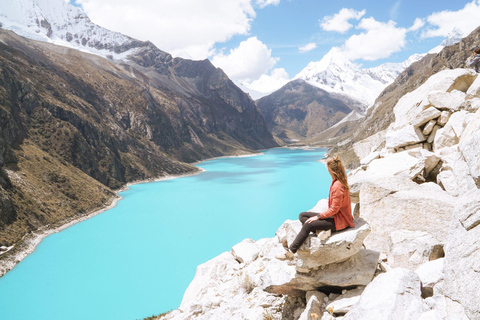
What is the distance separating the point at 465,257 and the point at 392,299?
161 centimetres

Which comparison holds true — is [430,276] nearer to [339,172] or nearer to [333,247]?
[333,247]

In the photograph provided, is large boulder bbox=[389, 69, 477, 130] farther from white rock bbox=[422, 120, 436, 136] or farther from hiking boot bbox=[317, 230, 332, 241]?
hiking boot bbox=[317, 230, 332, 241]

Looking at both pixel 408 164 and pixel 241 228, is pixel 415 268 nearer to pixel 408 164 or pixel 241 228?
pixel 408 164

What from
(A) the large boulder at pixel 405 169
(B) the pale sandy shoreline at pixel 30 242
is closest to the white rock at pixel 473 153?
(A) the large boulder at pixel 405 169

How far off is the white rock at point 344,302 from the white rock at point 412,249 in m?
1.61

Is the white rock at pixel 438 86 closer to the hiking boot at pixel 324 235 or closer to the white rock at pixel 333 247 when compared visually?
the white rock at pixel 333 247

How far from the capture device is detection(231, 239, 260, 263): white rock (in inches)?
580

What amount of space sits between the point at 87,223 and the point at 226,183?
52.8 metres

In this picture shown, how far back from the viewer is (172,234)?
57406 mm

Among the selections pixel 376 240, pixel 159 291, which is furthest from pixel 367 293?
pixel 159 291

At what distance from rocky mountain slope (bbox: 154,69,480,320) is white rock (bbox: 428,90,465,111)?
6 cm

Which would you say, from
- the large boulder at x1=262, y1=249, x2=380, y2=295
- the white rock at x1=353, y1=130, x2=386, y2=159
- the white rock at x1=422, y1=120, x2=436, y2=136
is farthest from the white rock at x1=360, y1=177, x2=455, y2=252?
the white rock at x1=353, y1=130, x2=386, y2=159

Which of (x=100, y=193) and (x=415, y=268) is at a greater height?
(x=415, y=268)

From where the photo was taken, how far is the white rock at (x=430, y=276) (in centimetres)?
641
